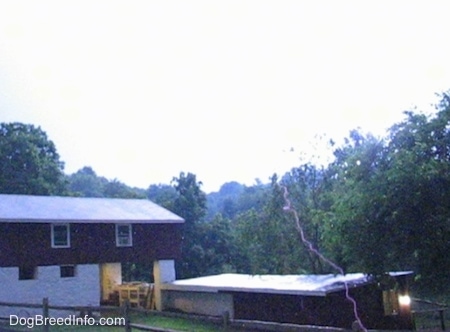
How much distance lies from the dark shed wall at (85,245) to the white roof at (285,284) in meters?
2.35

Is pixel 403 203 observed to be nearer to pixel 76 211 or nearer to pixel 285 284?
pixel 285 284

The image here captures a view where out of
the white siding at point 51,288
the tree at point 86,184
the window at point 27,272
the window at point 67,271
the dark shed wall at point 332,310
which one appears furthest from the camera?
the tree at point 86,184

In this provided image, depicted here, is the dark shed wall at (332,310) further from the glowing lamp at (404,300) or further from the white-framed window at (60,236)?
the white-framed window at (60,236)

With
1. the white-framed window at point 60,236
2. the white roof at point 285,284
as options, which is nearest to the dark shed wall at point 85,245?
the white-framed window at point 60,236

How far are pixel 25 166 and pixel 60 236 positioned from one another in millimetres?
21193

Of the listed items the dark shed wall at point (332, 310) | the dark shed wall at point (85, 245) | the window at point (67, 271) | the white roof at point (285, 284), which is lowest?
the dark shed wall at point (332, 310)

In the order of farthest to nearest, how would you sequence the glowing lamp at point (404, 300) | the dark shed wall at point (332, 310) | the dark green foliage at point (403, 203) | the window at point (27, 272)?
the window at point (27, 272) → the glowing lamp at point (404, 300) → the dark shed wall at point (332, 310) → the dark green foliage at point (403, 203)

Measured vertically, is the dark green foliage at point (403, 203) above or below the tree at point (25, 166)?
below

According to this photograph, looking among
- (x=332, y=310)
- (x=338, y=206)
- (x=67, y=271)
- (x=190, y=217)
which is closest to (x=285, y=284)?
(x=332, y=310)

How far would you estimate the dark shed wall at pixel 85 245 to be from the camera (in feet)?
75.5

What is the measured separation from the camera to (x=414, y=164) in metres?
16.4

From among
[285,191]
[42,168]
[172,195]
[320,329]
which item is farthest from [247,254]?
[320,329]

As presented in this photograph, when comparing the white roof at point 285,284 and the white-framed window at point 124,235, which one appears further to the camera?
the white-framed window at point 124,235

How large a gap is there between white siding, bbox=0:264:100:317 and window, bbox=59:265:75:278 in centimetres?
25
